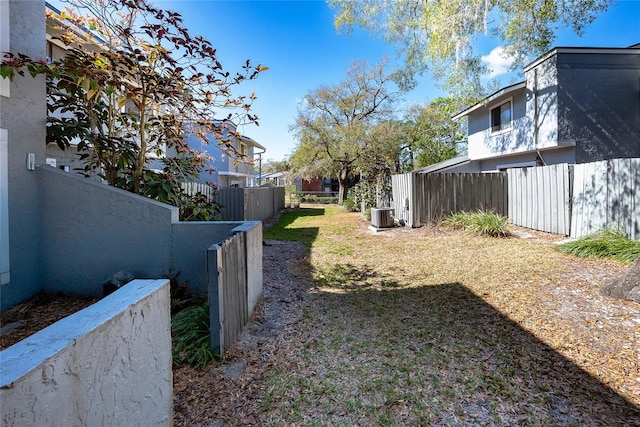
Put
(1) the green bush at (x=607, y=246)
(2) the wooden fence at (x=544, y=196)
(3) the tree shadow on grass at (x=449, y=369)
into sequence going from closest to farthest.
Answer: (3) the tree shadow on grass at (x=449, y=369) → (1) the green bush at (x=607, y=246) → (2) the wooden fence at (x=544, y=196)

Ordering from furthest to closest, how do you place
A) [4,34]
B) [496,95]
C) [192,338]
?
[496,95], [4,34], [192,338]

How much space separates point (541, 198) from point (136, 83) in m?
10.6

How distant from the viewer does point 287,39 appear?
978cm

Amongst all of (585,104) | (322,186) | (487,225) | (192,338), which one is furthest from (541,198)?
(322,186)

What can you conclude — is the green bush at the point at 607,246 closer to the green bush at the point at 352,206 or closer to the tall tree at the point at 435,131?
the green bush at the point at 352,206

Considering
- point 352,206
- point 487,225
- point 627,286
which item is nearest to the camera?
point 627,286

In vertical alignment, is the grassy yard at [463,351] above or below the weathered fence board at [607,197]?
below

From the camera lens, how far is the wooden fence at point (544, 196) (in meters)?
6.99

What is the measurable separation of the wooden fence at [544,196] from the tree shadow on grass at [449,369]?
514 centimetres

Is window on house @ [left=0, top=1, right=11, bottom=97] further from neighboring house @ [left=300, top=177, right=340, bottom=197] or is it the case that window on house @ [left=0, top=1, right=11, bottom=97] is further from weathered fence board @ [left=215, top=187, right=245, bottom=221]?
neighboring house @ [left=300, top=177, right=340, bottom=197]

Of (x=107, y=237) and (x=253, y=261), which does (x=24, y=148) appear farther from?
(x=253, y=261)

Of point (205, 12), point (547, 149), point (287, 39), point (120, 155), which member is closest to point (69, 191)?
point (120, 155)

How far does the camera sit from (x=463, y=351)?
3359 mm

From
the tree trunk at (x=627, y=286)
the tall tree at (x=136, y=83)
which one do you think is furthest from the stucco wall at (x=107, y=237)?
the tree trunk at (x=627, y=286)
